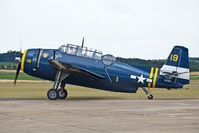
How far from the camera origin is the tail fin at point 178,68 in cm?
2541

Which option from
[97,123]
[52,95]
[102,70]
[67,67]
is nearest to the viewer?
[97,123]

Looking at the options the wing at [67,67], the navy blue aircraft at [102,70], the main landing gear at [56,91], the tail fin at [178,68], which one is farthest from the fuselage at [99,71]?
the main landing gear at [56,91]

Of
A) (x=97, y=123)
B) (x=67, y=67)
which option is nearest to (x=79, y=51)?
(x=67, y=67)

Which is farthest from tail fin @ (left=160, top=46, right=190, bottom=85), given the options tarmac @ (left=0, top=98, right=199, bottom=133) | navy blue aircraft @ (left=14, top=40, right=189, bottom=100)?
tarmac @ (left=0, top=98, right=199, bottom=133)

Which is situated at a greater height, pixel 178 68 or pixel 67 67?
pixel 178 68

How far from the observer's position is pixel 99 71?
25.5m

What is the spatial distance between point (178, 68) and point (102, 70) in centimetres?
497

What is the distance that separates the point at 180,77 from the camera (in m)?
25.5

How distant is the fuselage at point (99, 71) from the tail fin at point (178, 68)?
0.35 m

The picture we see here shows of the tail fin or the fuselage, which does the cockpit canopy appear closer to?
the fuselage

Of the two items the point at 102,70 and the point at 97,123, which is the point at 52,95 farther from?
the point at 97,123

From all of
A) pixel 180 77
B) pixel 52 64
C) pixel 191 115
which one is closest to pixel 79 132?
pixel 191 115

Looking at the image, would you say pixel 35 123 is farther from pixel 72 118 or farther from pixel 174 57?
pixel 174 57

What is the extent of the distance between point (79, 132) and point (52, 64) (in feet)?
43.9
